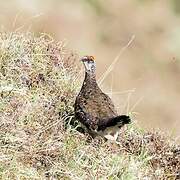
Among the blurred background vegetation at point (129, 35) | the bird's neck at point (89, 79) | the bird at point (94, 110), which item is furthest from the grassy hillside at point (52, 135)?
the blurred background vegetation at point (129, 35)

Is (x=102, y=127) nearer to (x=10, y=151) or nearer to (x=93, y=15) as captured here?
(x=10, y=151)

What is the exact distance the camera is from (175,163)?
7273 millimetres

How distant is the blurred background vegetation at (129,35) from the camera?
16.5 metres

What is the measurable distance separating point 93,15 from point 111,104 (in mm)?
13617

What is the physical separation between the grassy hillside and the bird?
0.11 m

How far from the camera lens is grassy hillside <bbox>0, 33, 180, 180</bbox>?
20.9 ft

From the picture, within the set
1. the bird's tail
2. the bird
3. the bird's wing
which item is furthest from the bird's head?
the bird's tail

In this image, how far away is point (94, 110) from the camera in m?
7.44

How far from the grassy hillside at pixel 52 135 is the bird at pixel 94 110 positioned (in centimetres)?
11

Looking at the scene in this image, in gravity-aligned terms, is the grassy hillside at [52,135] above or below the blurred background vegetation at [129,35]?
above

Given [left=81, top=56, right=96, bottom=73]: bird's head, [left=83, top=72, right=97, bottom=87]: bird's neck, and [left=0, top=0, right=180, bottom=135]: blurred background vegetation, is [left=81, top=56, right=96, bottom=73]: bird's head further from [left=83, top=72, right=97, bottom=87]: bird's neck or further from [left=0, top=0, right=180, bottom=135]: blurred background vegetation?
[left=0, top=0, right=180, bottom=135]: blurred background vegetation

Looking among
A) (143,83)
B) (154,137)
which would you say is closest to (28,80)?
(154,137)

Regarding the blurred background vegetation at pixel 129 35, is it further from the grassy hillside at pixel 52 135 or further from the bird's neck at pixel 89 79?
the bird's neck at pixel 89 79

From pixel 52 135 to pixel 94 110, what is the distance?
73 cm
